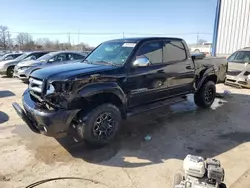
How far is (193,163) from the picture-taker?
86.1 inches

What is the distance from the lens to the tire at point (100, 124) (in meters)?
3.41

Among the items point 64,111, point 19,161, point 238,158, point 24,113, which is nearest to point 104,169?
point 64,111

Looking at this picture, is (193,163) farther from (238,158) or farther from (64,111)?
(64,111)

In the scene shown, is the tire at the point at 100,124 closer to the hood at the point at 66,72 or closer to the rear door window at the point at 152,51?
the hood at the point at 66,72

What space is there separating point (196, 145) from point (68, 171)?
7.27ft

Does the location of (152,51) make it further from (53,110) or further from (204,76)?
(53,110)

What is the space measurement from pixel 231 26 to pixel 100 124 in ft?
45.8

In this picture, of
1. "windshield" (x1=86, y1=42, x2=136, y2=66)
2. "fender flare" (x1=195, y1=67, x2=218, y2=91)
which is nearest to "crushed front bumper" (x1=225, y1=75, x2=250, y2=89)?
"fender flare" (x1=195, y1=67, x2=218, y2=91)

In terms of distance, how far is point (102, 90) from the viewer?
3498 mm

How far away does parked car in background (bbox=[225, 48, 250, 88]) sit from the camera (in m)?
8.50

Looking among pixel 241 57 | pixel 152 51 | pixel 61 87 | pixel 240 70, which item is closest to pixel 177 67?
pixel 152 51

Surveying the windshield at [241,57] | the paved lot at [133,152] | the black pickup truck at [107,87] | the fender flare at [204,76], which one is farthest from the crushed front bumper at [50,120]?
the windshield at [241,57]

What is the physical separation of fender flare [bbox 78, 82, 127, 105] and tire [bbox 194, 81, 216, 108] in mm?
2861

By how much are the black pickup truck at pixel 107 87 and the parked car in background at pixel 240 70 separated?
13.4ft
